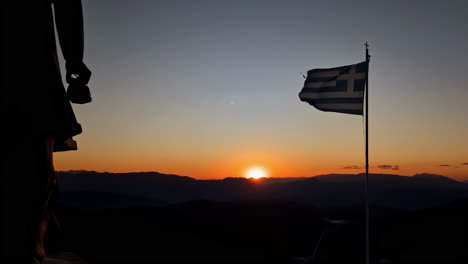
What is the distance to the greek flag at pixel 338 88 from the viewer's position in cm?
1267

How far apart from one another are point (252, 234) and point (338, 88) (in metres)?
26.8

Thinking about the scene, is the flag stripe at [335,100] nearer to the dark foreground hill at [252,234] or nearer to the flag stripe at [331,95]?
the flag stripe at [331,95]

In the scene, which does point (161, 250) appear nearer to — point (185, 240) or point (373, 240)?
point (185, 240)

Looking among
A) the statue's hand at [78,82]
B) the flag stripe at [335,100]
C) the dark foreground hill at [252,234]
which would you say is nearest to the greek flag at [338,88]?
the flag stripe at [335,100]

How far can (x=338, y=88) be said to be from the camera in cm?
1303

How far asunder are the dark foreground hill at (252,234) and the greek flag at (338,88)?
3804mm

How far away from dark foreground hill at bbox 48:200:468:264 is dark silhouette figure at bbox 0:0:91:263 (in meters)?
9.97

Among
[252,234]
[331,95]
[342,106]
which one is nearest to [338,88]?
[331,95]

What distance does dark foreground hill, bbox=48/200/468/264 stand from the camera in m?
22.4

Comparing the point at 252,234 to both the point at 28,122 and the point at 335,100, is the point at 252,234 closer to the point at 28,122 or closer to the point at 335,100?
the point at 335,100

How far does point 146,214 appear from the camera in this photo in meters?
39.2

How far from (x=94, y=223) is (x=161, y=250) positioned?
5.05 meters

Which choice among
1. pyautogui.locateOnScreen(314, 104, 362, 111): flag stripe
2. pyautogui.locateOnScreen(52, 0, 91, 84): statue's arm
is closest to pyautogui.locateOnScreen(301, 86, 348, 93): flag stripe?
pyautogui.locateOnScreen(314, 104, 362, 111): flag stripe

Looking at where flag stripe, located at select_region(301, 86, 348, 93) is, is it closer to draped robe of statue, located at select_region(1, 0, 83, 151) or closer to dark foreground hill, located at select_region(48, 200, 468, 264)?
dark foreground hill, located at select_region(48, 200, 468, 264)
